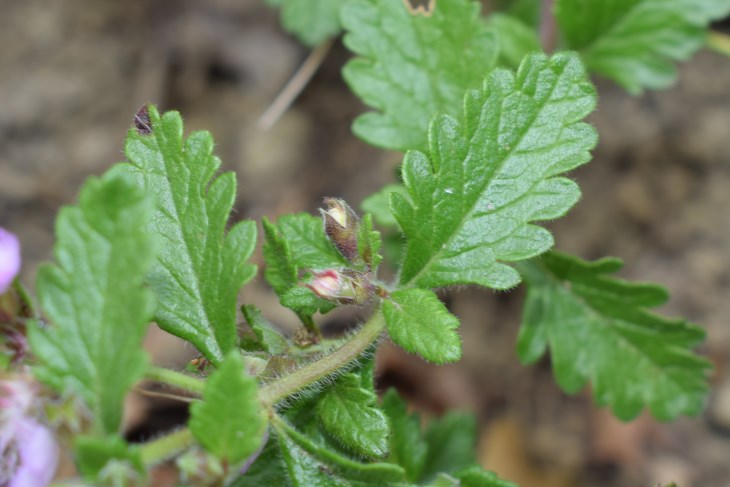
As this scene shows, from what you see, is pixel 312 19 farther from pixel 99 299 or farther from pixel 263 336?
pixel 99 299

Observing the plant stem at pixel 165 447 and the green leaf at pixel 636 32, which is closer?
the plant stem at pixel 165 447

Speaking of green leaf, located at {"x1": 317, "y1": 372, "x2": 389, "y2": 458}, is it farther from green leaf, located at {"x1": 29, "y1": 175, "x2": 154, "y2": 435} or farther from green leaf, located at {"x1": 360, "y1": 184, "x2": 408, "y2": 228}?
green leaf, located at {"x1": 360, "y1": 184, "x2": 408, "y2": 228}

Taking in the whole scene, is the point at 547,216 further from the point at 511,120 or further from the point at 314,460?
the point at 314,460

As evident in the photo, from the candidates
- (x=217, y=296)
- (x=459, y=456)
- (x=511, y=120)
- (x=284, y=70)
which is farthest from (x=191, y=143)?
(x=284, y=70)

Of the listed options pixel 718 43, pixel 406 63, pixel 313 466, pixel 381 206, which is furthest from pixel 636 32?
pixel 313 466

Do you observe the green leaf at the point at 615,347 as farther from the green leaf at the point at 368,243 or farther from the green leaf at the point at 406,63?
the green leaf at the point at 368,243

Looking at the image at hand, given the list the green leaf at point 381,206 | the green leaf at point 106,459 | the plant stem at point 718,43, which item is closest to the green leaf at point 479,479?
the green leaf at point 381,206
